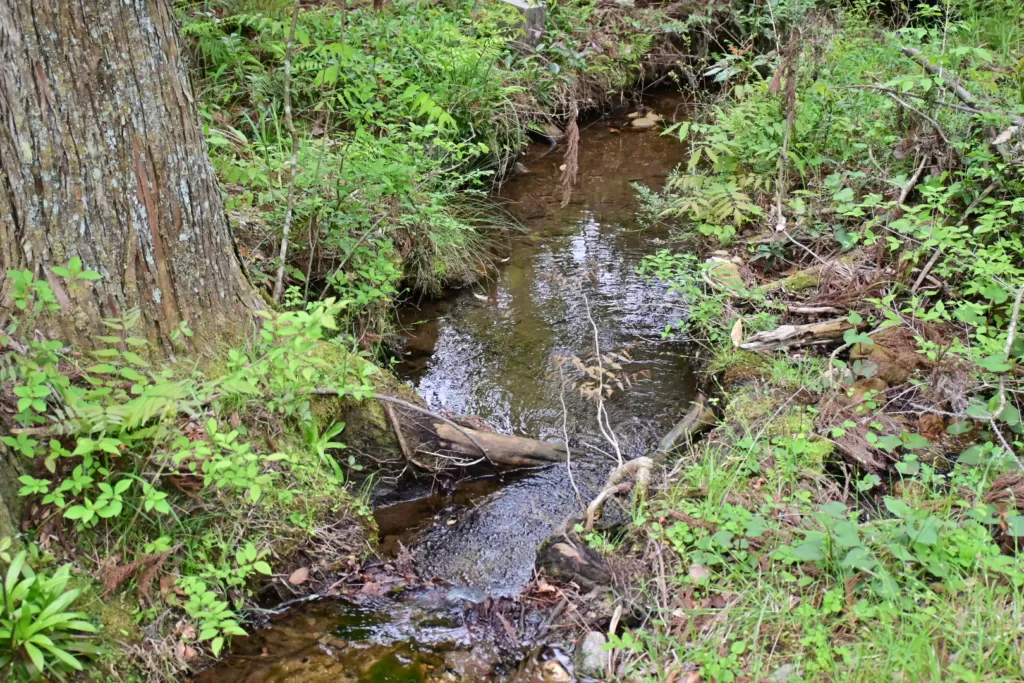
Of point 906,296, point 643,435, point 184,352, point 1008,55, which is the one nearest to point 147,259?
point 184,352

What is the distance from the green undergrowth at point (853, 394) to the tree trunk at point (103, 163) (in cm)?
212

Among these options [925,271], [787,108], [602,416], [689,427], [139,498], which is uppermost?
[787,108]

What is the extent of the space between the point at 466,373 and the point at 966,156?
3.16m

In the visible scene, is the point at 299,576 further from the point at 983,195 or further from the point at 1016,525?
the point at 983,195

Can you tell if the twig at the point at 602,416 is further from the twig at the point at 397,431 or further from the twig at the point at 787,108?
the twig at the point at 787,108

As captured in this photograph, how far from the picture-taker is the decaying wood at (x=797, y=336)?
3963 millimetres

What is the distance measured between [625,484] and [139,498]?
1.90 m

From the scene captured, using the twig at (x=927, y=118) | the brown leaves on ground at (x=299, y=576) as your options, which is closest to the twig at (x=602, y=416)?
the brown leaves on ground at (x=299, y=576)

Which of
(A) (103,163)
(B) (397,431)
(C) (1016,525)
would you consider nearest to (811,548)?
(C) (1016,525)

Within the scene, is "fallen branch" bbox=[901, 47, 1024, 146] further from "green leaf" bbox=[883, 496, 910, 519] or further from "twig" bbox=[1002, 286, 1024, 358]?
"green leaf" bbox=[883, 496, 910, 519]

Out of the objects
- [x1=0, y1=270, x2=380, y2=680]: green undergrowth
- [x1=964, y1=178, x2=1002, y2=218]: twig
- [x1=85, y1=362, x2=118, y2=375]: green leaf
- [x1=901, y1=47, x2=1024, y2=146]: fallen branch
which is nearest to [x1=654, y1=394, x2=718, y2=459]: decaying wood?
[x1=0, y1=270, x2=380, y2=680]: green undergrowth

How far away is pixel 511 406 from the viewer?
13.9 ft

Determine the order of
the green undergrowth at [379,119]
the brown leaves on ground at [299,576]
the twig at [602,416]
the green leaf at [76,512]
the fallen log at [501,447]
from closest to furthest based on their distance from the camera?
the green leaf at [76,512] < the brown leaves on ground at [299,576] < the twig at [602,416] < the fallen log at [501,447] < the green undergrowth at [379,119]

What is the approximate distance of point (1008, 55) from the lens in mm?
5266
